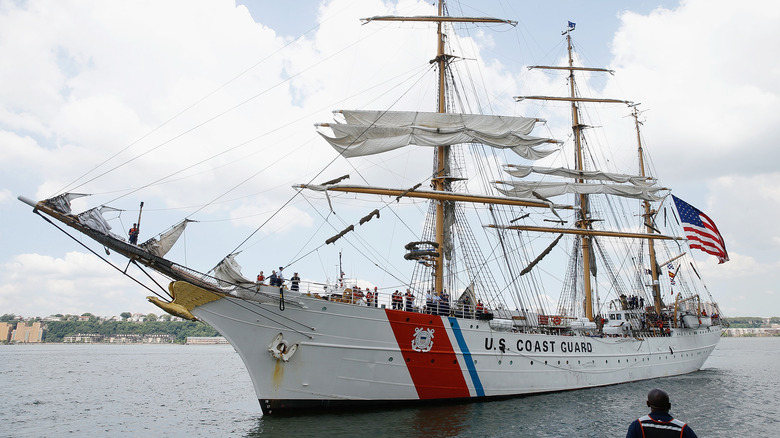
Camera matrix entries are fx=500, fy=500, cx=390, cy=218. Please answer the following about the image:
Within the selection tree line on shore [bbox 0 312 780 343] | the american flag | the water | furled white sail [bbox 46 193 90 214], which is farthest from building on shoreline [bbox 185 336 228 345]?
furled white sail [bbox 46 193 90 214]

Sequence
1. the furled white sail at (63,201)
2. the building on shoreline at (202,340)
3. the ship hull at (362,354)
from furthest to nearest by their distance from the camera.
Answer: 1. the building on shoreline at (202,340)
2. the ship hull at (362,354)
3. the furled white sail at (63,201)

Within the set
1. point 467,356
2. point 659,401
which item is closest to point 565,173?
point 467,356

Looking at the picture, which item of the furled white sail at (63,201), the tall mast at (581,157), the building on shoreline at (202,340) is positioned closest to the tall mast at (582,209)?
the tall mast at (581,157)

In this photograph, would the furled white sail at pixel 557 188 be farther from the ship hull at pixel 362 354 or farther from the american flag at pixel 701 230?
the ship hull at pixel 362 354

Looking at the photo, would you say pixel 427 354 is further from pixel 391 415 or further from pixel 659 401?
pixel 659 401

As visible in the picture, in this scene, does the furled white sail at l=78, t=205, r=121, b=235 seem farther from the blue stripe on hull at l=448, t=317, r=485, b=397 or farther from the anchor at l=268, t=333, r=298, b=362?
the blue stripe on hull at l=448, t=317, r=485, b=397

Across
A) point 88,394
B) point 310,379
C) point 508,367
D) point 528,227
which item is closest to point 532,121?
point 528,227

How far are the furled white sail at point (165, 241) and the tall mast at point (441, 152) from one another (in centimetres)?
1022

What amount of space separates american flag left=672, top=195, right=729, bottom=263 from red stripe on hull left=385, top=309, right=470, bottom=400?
1778cm

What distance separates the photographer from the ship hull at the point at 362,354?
1527 cm

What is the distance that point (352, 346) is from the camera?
1585 cm

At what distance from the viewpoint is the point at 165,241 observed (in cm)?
1402

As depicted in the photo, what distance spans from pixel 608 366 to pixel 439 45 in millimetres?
18005

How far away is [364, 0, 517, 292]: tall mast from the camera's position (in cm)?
2103
